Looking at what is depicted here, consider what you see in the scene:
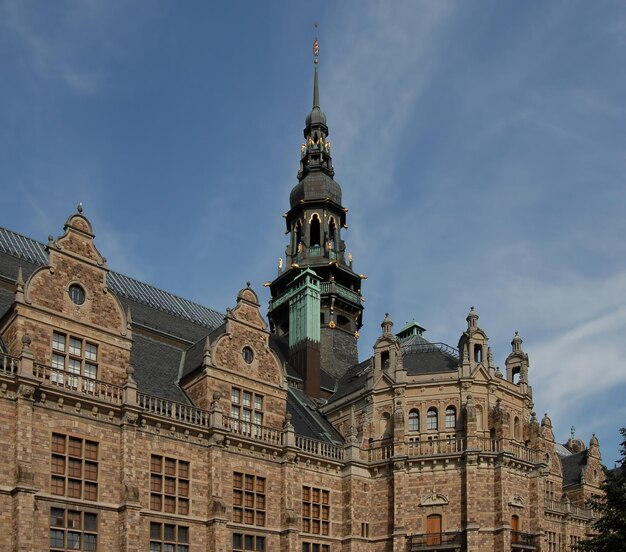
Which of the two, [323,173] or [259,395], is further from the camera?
[323,173]

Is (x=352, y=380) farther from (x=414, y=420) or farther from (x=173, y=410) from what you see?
(x=173, y=410)

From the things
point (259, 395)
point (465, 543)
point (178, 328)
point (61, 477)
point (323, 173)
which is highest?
point (323, 173)

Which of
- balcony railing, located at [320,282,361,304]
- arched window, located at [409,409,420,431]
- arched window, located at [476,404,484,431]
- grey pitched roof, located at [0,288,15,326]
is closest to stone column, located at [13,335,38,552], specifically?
grey pitched roof, located at [0,288,15,326]

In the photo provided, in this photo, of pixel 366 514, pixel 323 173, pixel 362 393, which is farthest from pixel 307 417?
pixel 323 173

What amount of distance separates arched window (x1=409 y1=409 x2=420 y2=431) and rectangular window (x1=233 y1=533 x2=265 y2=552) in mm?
12280

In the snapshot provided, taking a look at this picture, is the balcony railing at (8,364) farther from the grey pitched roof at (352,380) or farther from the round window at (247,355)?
the grey pitched roof at (352,380)

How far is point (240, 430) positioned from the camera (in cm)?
4934

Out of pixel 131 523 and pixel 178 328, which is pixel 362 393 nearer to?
pixel 178 328

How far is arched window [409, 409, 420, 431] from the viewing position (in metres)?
56.2

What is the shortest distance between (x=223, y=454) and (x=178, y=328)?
41.2 ft

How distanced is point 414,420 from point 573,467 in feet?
87.4

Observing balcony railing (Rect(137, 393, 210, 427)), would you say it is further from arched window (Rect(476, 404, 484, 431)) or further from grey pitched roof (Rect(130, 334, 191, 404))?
arched window (Rect(476, 404, 484, 431))

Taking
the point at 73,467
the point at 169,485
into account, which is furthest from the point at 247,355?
the point at 73,467

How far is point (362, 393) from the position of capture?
58.2m
